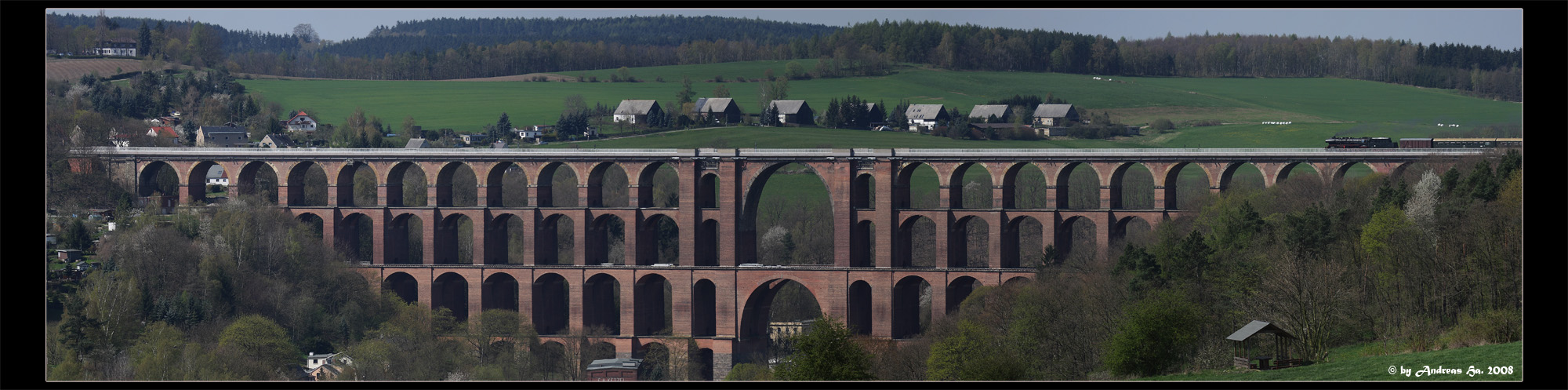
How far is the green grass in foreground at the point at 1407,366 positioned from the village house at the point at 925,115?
309 feet

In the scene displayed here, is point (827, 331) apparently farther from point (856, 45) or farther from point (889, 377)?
point (856, 45)

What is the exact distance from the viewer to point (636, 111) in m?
139

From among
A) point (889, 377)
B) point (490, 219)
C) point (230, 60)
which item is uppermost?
point (230, 60)

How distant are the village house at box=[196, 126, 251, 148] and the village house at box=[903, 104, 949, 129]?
52.9 meters

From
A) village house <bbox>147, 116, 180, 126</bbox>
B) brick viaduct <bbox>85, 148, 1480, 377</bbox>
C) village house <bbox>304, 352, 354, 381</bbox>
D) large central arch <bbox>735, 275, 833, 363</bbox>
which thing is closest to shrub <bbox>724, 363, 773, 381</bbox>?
large central arch <bbox>735, 275, 833, 363</bbox>

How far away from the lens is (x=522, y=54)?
589 ft

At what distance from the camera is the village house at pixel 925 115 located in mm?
135000

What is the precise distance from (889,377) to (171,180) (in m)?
56.3

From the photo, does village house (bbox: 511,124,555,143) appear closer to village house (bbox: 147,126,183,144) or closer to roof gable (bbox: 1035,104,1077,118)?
village house (bbox: 147,126,183,144)

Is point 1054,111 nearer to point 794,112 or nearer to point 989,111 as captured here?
point 989,111

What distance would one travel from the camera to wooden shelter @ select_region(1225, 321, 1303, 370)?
40.2m

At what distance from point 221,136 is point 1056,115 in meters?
65.3

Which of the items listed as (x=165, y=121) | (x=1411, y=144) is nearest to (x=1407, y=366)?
(x=1411, y=144)

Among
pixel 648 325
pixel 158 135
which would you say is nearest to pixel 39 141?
pixel 648 325
